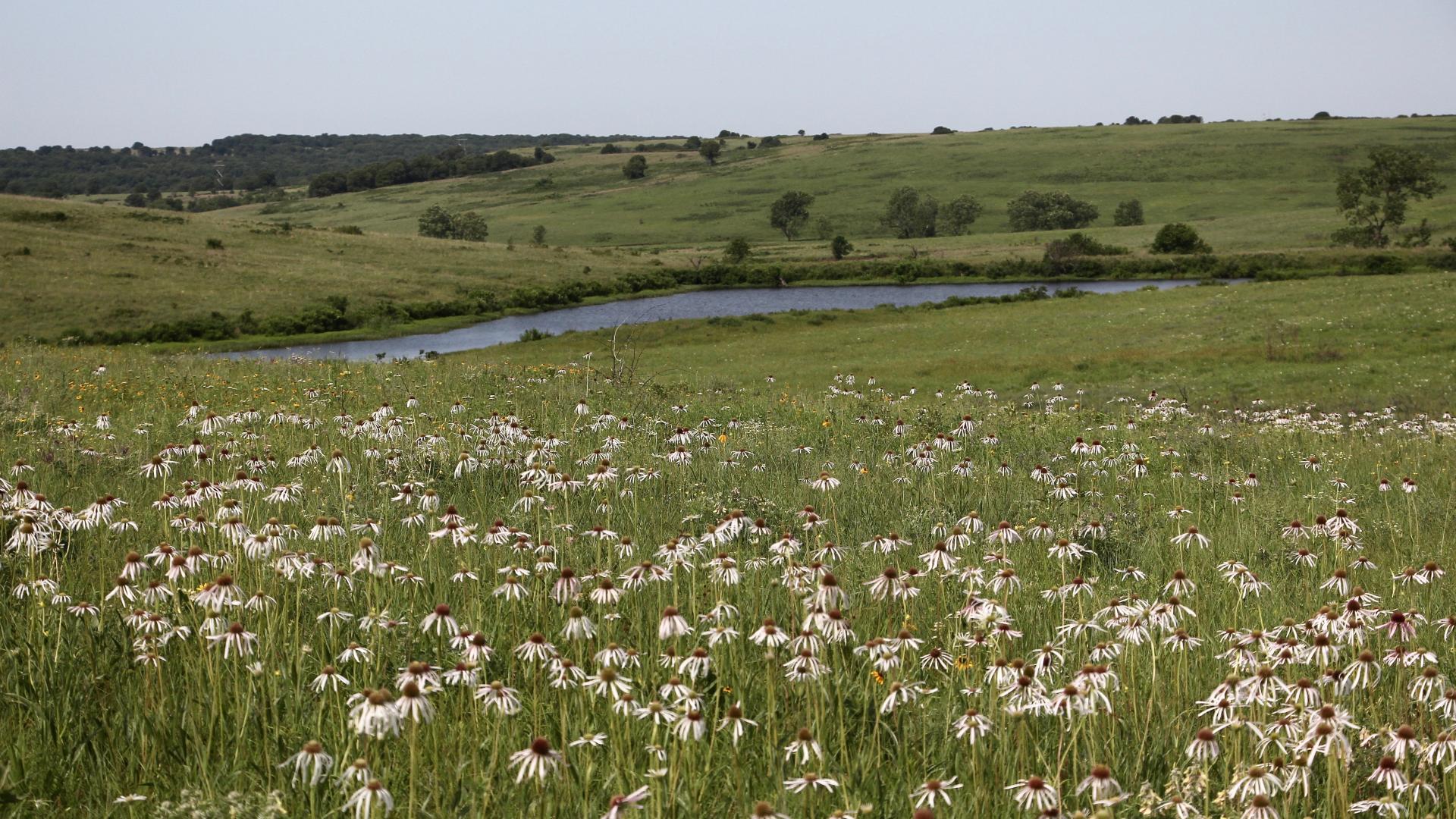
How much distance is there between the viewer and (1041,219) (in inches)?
4850

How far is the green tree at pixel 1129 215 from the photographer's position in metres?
119

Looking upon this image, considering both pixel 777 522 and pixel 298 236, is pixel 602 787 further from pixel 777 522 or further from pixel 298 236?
pixel 298 236

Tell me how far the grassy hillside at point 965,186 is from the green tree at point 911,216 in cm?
289

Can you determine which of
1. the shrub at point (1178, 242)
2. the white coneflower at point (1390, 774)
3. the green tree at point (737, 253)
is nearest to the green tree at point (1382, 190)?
the shrub at point (1178, 242)

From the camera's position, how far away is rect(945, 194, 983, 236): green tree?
127 meters

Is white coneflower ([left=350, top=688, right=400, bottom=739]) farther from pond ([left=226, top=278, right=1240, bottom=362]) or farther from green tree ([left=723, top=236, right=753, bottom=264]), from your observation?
green tree ([left=723, top=236, right=753, bottom=264])

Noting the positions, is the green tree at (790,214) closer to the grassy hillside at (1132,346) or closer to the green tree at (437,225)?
the green tree at (437,225)

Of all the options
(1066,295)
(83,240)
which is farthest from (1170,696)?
(83,240)

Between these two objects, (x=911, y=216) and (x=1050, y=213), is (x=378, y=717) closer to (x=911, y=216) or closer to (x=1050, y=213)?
(x=911, y=216)

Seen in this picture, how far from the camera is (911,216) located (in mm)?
125750

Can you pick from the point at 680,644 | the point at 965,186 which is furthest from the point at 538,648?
the point at 965,186

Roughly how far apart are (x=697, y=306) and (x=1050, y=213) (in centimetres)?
6384

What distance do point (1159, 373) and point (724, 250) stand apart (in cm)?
8150

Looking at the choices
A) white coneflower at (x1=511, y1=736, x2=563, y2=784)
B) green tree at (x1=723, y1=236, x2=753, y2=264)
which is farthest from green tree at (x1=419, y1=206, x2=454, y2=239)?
white coneflower at (x1=511, y1=736, x2=563, y2=784)
